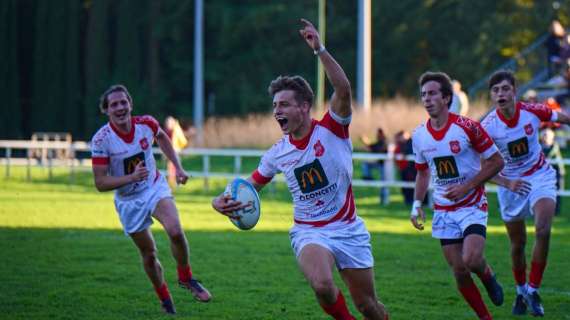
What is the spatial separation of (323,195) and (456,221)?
1.71m

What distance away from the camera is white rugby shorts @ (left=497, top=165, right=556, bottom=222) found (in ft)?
32.8

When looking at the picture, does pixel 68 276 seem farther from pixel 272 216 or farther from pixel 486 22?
pixel 486 22

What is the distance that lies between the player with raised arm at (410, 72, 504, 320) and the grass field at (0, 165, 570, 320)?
84cm

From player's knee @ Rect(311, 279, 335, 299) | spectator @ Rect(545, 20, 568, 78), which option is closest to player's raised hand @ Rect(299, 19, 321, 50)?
player's knee @ Rect(311, 279, 335, 299)

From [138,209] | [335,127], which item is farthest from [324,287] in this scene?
[138,209]

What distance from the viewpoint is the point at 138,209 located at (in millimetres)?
9875

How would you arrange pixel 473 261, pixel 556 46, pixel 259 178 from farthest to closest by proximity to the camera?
pixel 556 46 < pixel 473 261 < pixel 259 178

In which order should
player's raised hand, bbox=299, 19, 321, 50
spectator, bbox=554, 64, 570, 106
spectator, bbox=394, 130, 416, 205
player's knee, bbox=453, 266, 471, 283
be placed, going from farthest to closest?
spectator, bbox=554, 64, 570, 106, spectator, bbox=394, 130, 416, 205, player's knee, bbox=453, 266, 471, 283, player's raised hand, bbox=299, 19, 321, 50

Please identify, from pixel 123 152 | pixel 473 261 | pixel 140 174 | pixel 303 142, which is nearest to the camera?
pixel 303 142

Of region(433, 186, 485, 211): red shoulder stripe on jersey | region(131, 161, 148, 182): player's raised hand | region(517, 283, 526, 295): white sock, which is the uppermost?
region(131, 161, 148, 182): player's raised hand

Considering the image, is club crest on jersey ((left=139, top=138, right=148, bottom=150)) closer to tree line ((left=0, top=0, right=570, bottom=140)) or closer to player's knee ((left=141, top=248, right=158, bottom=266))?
player's knee ((left=141, top=248, right=158, bottom=266))

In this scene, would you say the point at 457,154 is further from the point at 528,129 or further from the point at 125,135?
the point at 125,135

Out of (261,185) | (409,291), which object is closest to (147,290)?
(409,291)

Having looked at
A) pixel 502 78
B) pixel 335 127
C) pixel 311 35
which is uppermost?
pixel 311 35
